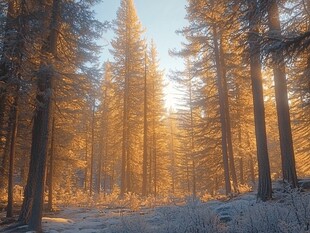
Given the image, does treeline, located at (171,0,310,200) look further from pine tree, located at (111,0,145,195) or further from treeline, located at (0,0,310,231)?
pine tree, located at (111,0,145,195)

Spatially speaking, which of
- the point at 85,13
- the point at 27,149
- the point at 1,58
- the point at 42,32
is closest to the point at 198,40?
the point at 85,13

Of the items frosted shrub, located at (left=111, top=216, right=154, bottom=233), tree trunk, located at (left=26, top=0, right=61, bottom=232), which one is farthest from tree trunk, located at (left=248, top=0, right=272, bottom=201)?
tree trunk, located at (left=26, top=0, right=61, bottom=232)

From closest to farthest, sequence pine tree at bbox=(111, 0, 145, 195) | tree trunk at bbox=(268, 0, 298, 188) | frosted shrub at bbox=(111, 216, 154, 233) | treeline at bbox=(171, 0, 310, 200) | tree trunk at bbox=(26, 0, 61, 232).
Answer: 1. frosted shrub at bbox=(111, 216, 154, 233)
2. treeline at bbox=(171, 0, 310, 200)
3. tree trunk at bbox=(26, 0, 61, 232)
4. tree trunk at bbox=(268, 0, 298, 188)
5. pine tree at bbox=(111, 0, 145, 195)

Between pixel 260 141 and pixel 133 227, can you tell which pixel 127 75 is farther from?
pixel 133 227

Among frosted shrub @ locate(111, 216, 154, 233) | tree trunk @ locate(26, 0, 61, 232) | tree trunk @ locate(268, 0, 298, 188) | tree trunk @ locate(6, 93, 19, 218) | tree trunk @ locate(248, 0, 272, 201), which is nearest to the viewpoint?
frosted shrub @ locate(111, 216, 154, 233)

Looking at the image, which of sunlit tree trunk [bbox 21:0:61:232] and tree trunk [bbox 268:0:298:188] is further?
tree trunk [bbox 268:0:298:188]

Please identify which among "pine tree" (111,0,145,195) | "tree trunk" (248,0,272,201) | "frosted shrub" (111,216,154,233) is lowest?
"frosted shrub" (111,216,154,233)

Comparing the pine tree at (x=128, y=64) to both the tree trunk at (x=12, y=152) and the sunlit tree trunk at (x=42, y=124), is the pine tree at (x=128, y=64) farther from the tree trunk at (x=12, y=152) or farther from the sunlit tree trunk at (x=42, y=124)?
the sunlit tree trunk at (x=42, y=124)

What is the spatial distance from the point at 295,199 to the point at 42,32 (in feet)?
36.5

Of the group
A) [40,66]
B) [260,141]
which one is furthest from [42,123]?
[260,141]

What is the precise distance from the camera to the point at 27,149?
2053 cm

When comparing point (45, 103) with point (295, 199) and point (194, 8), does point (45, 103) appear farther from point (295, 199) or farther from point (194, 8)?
point (194, 8)

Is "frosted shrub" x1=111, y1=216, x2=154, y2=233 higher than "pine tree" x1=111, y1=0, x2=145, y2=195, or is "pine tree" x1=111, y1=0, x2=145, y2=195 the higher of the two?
"pine tree" x1=111, y1=0, x2=145, y2=195

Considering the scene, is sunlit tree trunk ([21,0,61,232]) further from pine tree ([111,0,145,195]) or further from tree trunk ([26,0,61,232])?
pine tree ([111,0,145,195])
